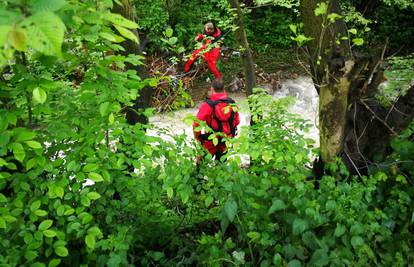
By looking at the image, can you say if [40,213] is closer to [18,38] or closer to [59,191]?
[59,191]

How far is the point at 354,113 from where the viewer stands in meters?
3.28

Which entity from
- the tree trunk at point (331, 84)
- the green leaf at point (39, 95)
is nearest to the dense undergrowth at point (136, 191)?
the green leaf at point (39, 95)

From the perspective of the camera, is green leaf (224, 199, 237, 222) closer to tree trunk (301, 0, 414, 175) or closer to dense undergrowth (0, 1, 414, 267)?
dense undergrowth (0, 1, 414, 267)

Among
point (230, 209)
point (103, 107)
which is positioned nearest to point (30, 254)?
point (103, 107)

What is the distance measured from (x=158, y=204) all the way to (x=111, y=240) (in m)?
0.81

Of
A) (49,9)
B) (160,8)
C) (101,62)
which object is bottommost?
(160,8)

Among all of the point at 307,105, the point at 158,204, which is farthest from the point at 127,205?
the point at 307,105

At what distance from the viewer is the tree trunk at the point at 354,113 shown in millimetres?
2932

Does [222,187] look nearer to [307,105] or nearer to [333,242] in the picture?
[333,242]

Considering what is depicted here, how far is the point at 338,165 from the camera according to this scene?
127 inches

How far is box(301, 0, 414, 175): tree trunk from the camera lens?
9.62ft

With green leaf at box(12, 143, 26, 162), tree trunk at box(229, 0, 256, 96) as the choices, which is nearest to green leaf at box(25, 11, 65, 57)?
green leaf at box(12, 143, 26, 162)

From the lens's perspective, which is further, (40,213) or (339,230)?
(339,230)

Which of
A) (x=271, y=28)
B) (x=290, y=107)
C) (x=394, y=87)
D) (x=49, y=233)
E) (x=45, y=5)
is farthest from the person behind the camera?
(x=271, y=28)
